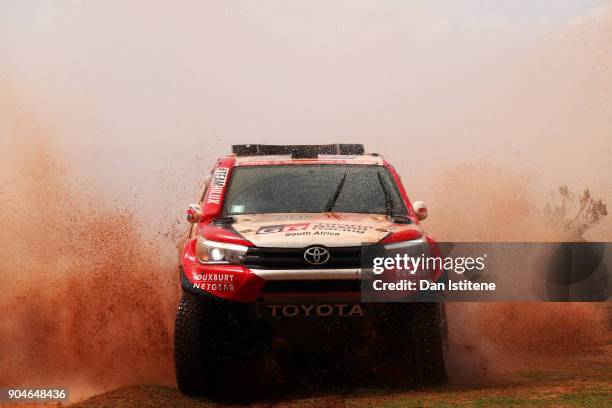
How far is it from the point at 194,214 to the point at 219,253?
0.97 metres

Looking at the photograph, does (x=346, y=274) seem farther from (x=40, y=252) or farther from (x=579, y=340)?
(x=40, y=252)

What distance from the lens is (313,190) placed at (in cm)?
904

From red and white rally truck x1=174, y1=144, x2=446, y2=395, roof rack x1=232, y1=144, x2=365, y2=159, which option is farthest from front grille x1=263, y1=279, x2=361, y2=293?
roof rack x1=232, y1=144, x2=365, y2=159

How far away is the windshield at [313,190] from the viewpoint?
8.83 meters

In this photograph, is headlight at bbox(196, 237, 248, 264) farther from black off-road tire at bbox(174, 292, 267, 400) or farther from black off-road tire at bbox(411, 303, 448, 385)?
black off-road tire at bbox(411, 303, 448, 385)

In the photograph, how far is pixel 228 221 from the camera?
844cm

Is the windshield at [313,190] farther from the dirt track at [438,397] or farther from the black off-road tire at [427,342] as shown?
the dirt track at [438,397]

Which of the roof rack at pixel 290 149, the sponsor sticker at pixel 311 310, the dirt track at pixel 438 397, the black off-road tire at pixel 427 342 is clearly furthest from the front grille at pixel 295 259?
the roof rack at pixel 290 149

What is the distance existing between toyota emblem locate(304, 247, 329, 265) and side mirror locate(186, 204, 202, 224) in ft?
4.80

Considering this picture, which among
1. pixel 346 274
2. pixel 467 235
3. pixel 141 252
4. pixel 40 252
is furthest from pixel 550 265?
pixel 346 274

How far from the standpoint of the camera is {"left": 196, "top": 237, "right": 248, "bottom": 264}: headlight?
772 centimetres

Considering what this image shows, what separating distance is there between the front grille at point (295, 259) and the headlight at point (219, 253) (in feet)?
0.33

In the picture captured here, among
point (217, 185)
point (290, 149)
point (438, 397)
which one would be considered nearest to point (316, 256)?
point (438, 397)

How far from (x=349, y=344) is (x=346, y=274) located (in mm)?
674
